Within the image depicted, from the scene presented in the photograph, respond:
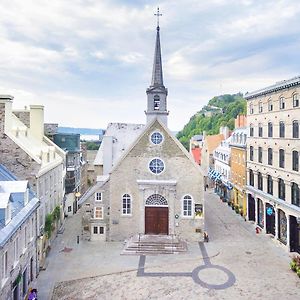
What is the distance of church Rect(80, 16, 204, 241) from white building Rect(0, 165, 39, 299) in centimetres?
835

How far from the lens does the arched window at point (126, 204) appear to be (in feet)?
102

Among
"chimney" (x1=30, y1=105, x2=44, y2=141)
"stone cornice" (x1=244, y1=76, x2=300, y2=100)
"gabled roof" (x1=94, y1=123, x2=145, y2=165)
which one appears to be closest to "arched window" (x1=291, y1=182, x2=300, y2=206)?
"stone cornice" (x1=244, y1=76, x2=300, y2=100)

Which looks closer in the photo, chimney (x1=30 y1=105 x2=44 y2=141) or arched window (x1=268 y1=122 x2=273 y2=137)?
arched window (x1=268 y1=122 x2=273 y2=137)

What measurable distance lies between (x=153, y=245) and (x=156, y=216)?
10.3 ft

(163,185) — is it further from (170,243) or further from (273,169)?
(273,169)

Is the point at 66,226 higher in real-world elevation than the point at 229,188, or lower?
lower

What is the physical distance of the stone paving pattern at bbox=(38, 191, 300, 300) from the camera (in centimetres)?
2047

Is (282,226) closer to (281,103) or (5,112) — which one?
(281,103)

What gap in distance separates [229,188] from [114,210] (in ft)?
77.0

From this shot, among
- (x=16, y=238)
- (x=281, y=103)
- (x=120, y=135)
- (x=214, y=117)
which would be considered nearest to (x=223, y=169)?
(x=120, y=135)

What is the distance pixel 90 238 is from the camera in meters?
31.1

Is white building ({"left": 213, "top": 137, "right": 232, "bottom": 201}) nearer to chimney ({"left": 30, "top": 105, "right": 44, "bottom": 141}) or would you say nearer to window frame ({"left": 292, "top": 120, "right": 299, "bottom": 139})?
window frame ({"left": 292, "top": 120, "right": 299, "bottom": 139})

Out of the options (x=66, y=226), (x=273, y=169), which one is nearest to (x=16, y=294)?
(x=66, y=226)

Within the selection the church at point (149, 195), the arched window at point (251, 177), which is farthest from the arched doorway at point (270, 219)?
the church at point (149, 195)
